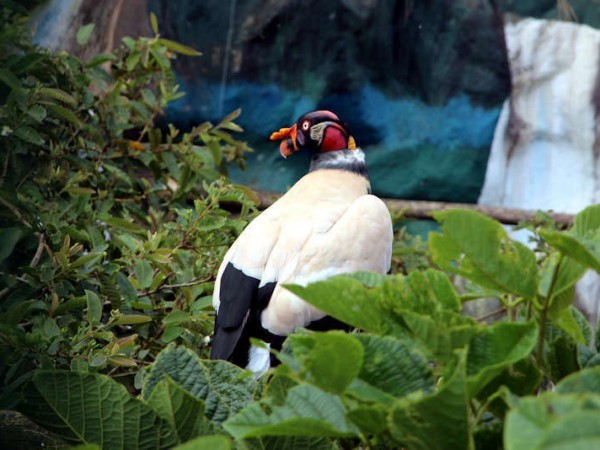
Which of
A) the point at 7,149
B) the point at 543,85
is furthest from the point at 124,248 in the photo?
the point at 543,85

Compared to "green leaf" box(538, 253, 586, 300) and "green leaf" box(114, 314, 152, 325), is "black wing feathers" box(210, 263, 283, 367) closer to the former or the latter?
"green leaf" box(114, 314, 152, 325)

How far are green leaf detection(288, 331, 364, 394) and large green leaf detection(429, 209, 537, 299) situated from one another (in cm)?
9

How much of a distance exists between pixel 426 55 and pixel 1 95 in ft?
10.2

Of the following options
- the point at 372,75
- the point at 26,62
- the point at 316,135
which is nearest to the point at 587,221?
the point at 26,62

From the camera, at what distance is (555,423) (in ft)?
1.35

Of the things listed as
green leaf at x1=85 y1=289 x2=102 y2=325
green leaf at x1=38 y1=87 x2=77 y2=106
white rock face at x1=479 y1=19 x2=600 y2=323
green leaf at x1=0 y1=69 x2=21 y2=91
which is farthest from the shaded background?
green leaf at x1=85 y1=289 x2=102 y2=325

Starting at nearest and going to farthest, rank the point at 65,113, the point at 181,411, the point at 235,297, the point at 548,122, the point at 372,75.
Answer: the point at 181,411
the point at 235,297
the point at 65,113
the point at 372,75
the point at 548,122

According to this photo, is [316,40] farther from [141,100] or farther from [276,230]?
[276,230]

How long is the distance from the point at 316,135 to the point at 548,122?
2.61 metres

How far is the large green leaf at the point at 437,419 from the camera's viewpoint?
514 millimetres

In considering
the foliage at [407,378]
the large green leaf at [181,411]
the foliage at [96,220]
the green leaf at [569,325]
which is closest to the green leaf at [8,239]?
the foliage at [96,220]

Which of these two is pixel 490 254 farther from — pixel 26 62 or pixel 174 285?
pixel 174 285

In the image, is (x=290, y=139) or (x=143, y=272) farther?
(x=290, y=139)

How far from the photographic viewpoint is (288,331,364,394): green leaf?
0.53 metres
